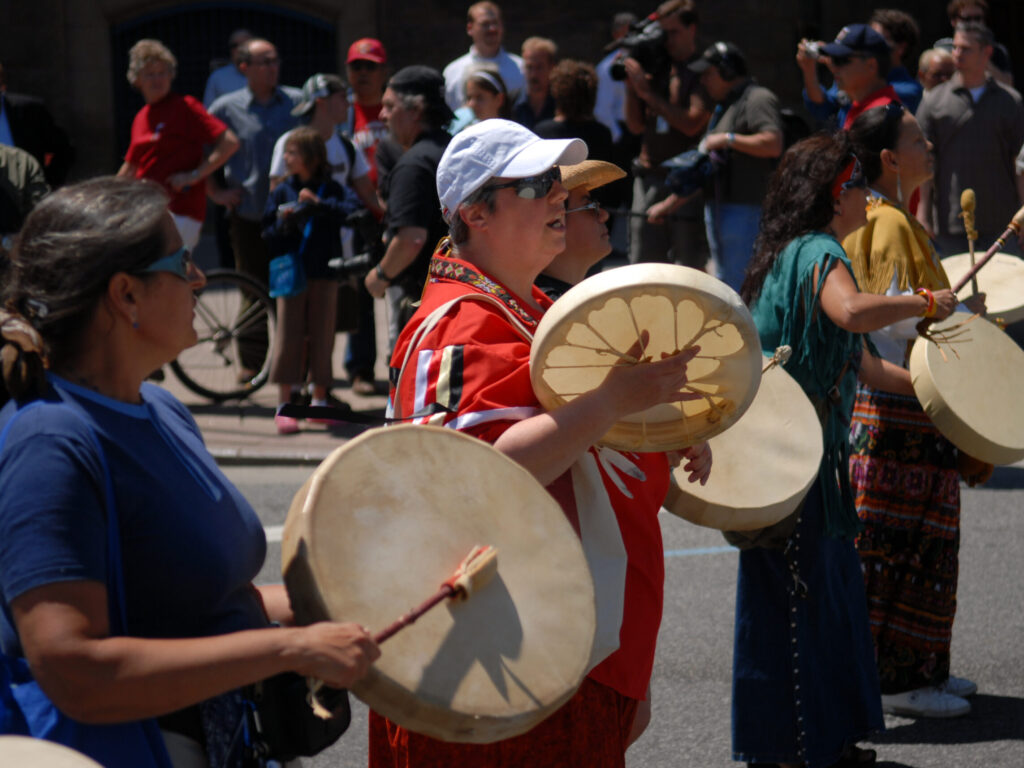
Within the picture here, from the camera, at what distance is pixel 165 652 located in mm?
1784

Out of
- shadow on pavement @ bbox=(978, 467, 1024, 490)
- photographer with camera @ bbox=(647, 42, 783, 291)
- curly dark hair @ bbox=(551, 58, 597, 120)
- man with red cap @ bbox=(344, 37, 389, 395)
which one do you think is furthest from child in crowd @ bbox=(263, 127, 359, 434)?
shadow on pavement @ bbox=(978, 467, 1024, 490)

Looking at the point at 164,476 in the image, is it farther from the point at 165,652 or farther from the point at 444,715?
the point at 444,715

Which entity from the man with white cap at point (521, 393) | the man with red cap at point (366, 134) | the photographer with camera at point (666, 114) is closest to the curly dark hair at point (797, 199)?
the man with white cap at point (521, 393)

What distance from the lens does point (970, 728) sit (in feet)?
14.3

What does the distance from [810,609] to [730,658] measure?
3.65ft

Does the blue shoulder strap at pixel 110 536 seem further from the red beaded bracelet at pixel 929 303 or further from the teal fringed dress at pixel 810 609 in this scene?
the red beaded bracelet at pixel 929 303

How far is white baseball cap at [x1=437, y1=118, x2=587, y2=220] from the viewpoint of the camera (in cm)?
256

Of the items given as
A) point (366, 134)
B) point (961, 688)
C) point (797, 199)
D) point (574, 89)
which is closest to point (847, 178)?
point (797, 199)

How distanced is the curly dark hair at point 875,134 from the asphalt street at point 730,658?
1.76m

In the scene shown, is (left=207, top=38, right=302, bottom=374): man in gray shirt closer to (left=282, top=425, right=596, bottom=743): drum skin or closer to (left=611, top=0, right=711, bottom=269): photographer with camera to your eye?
(left=611, top=0, right=711, bottom=269): photographer with camera

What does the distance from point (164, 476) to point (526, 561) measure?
0.55 meters

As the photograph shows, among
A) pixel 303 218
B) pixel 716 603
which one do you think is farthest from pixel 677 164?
pixel 716 603

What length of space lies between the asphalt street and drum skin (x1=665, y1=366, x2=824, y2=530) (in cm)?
113

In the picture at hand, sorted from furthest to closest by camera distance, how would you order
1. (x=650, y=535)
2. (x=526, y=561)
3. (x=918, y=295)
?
(x=918, y=295) < (x=650, y=535) < (x=526, y=561)
